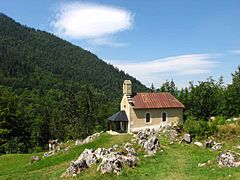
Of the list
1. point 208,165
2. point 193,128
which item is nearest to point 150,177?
point 208,165

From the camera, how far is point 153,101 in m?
49.4

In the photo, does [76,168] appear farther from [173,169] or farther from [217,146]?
[217,146]

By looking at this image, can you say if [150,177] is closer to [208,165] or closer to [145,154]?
[208,165]

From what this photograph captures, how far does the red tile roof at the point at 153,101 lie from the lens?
157ft

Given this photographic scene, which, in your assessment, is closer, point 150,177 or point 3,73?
point 150,177

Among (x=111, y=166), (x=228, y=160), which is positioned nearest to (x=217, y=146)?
(x=228, y=160)

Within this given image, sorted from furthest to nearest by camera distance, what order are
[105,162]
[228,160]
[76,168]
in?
[76,168] < [105,162] < [228,160]

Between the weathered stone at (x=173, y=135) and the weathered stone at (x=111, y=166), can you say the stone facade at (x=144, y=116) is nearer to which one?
the weathered stone at (x=173, y=135)

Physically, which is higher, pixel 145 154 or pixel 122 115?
pixel 122 115

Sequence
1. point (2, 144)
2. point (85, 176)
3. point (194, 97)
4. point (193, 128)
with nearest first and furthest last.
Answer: point (85, 176) < point (193, 128) < point (194, 97) < point (2, 144)

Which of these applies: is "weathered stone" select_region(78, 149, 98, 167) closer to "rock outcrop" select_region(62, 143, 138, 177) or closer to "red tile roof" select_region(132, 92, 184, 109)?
"rock outcrop" select_region(62, 143, 138, 177)

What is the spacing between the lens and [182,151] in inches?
1104

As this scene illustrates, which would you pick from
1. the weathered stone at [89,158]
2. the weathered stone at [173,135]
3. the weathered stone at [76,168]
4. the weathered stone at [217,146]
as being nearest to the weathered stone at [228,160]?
the weathered stone at [217,146]

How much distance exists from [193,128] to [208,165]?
12.1 meters
